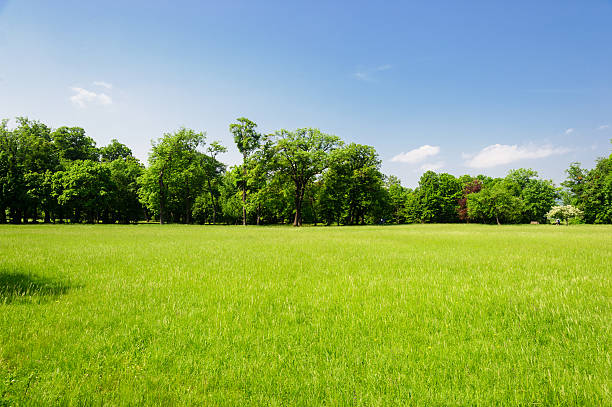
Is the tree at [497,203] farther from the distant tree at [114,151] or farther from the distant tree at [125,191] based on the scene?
the distant tree at [114,151]

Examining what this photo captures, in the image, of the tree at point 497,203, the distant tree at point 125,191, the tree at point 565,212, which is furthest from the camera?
the tree at point 565,212

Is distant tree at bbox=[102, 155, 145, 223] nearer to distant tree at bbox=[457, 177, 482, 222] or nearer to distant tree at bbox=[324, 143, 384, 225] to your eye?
distant tree at bbox=[324, 143, 384, 225]

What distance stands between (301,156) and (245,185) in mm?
15700

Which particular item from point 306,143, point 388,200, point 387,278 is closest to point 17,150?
point 306,143

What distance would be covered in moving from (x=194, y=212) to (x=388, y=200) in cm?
5636

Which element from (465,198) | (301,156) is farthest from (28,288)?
(465,198)

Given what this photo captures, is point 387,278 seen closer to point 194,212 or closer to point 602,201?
point 194,212

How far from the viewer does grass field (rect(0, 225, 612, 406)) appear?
303cm

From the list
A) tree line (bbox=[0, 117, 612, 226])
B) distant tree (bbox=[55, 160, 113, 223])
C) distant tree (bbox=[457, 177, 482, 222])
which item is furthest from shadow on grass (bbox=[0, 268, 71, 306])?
distant tree (bbox=[457, 177, 482, 222])

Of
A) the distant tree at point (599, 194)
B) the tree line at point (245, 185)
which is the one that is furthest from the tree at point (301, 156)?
the distant tree at point (599, 194)

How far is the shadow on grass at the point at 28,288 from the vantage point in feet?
20.5

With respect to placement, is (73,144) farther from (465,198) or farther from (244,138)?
(465,198)

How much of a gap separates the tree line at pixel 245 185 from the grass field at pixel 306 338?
4285cm

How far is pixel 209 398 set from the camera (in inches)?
115
